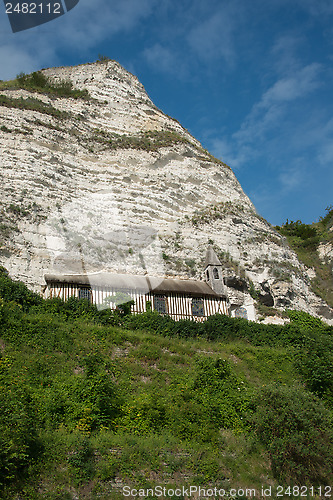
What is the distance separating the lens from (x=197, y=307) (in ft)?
91.2

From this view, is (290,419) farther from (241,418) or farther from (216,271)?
(216,271)

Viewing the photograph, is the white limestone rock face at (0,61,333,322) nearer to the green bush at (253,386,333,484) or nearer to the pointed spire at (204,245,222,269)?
the pointed spire at (204,245,222,269)

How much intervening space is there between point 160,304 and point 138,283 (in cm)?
171

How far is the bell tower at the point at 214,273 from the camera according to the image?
2931 cm

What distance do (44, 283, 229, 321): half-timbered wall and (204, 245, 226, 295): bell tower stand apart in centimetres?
98

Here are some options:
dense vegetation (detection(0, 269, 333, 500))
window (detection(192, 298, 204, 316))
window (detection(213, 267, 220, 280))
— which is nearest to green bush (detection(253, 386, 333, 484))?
dense vegetation (detection(0, 269, 333, 500))

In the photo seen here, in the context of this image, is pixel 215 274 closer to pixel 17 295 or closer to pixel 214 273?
pixel 214 273

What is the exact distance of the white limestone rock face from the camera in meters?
28.2

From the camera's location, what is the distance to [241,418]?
17094mm

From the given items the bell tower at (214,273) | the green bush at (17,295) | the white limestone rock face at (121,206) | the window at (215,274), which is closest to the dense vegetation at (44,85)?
the white limestone rock face at (121,206)

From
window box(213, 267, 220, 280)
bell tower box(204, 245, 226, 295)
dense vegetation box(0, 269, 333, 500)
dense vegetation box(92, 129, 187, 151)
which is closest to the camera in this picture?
dense vegetation box(0, 269, 333, 500)

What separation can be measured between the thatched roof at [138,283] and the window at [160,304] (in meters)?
0.35

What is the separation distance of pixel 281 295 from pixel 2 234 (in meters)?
17.5

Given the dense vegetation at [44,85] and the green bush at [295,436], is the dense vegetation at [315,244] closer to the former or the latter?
the green bush at [295,436]
